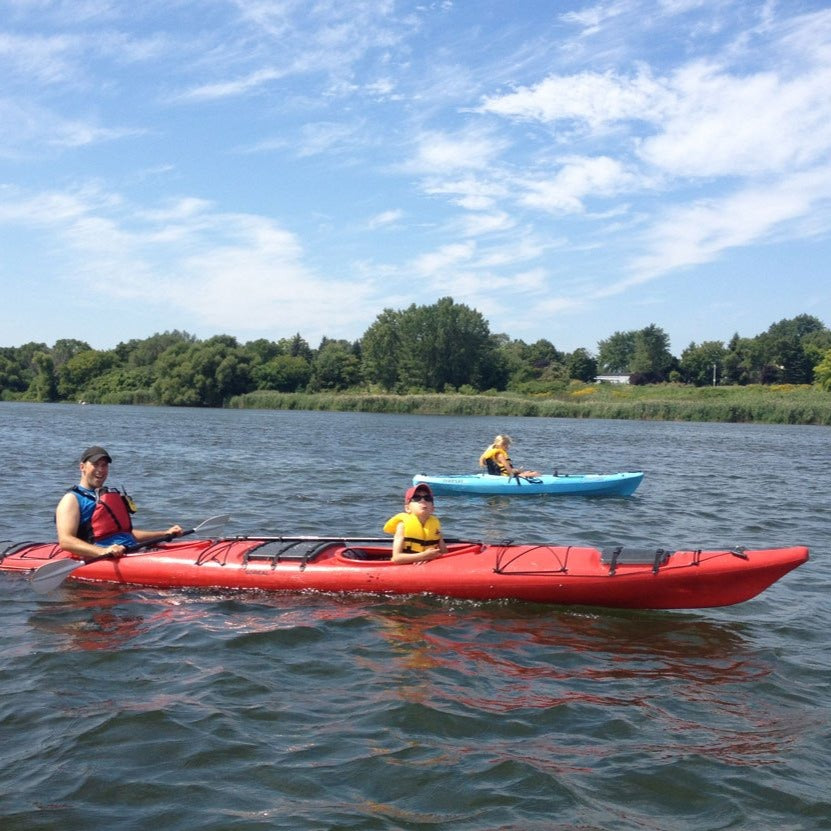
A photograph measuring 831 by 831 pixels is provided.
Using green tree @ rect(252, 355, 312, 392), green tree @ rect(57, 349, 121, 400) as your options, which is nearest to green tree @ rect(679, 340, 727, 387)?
green tree @ rect(252, 355, 312, 392)

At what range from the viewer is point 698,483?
55.7 ft

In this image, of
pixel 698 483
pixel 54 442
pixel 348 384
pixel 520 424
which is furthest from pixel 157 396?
pixel 698 483

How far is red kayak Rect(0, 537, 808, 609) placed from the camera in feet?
21.6

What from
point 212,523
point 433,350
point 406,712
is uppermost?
point 433,350

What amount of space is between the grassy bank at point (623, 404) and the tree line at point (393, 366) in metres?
4.90

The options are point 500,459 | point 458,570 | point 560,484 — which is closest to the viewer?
point 458,570

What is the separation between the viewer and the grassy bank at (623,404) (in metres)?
39.9

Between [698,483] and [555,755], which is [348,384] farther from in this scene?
[555,755]

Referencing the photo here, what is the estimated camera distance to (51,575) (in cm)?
691

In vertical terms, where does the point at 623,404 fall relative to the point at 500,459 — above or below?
above

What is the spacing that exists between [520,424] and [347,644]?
35342mm

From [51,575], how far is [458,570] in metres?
3.42

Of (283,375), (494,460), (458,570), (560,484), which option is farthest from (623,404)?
(458,570)

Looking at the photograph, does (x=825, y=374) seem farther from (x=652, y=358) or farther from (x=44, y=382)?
(x=44, y=382)
